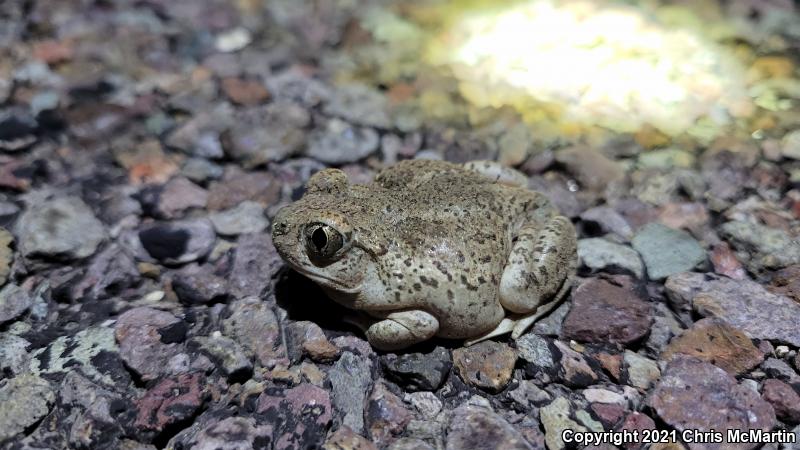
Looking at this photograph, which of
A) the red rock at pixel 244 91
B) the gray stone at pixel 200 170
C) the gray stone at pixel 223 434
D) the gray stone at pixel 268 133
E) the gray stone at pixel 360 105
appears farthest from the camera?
the red rock at pixel 244 91

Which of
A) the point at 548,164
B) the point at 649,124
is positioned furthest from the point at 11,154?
the point at 649,124

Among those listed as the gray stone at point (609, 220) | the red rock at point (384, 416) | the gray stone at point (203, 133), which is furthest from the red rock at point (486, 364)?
the gray stone at point (203, 133)

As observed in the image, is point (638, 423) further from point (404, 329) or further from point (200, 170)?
point (200, 170)

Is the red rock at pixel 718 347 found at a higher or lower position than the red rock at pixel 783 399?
higher

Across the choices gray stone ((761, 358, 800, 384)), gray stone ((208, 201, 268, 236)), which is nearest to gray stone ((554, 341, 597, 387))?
gray stone ((761, 358, 800, 384))

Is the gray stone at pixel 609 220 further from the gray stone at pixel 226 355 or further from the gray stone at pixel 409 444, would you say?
the gray stone at pixel 226 355

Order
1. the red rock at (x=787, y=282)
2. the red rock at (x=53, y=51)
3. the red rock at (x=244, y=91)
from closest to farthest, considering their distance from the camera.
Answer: the red rock at (x=787, y=282) → the red rock at (x=244, y=91) → the red rock at (x=53, y=51)

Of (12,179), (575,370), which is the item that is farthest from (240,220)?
(575,370)
